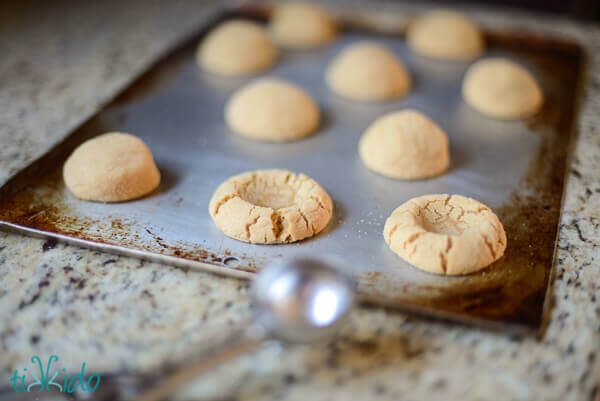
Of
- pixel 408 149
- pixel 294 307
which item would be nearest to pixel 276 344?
pixel 294 307

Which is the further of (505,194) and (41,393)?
(505,194)

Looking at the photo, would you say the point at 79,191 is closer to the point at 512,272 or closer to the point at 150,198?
the point at 150,198

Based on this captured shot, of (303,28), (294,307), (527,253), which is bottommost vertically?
(527,253)

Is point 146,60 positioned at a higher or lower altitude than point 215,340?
higher

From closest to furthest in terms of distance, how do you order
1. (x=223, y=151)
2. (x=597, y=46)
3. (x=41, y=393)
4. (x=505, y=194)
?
1. (x=41, y=393)
2. (x=505, y=194)
3. (x=223, y=151)
4. (x=597, y=46)

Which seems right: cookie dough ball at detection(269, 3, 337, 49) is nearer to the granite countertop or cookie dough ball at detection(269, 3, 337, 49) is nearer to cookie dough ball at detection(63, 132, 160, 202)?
cookie dough ball at detection(63, 132, 160, 202)

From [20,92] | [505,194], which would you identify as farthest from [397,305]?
[20,92]

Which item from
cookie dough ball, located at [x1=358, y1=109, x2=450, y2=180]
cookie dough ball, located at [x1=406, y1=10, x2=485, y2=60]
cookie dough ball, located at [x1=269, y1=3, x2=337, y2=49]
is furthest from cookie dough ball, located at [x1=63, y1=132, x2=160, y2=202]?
cookie dough ball, located at [x1=406, y1=10, x2=485, y2=60]

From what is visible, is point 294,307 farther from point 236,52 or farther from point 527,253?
point 236,52
